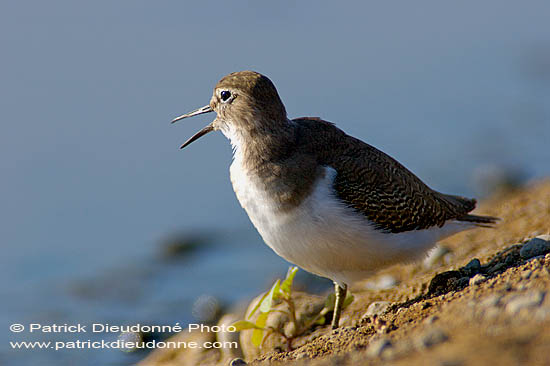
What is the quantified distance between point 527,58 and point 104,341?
12.1 m

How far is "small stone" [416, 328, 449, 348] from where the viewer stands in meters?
3.97

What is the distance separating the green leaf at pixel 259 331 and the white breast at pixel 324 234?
68cm

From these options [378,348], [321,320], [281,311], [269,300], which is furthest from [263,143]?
[378,348]

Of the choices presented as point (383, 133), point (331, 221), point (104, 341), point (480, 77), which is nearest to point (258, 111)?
point (331, 221)

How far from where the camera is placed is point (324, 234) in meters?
6.03

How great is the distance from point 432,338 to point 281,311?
270 cm

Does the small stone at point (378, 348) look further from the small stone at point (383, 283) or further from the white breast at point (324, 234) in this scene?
the small stone at point (383, 283)

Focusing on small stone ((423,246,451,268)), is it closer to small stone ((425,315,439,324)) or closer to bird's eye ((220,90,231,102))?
bird's eye ((220,90,231,102))

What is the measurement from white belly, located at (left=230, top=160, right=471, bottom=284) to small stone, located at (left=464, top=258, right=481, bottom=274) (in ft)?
1.78

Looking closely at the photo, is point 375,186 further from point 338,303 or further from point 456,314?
point 456,314

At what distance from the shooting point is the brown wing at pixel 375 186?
6.31 metres

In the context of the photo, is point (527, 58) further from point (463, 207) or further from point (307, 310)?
point (307, 310)

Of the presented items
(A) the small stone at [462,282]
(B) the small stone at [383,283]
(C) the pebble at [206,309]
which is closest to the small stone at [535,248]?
(A) the small stone at [462,282]

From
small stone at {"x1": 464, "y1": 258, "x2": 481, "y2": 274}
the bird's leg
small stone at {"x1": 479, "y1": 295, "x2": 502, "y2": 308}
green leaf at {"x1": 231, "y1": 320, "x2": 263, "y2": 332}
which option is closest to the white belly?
the bird's leg
